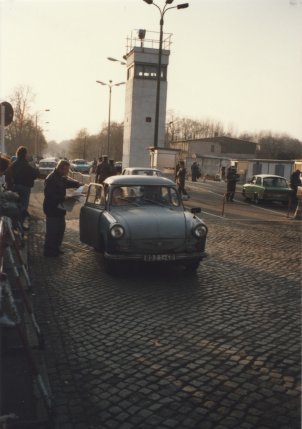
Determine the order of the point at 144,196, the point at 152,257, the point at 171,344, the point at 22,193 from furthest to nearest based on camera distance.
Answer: the point at 22,193
the point at 144,196
the point at 152,257
the point at 171,344

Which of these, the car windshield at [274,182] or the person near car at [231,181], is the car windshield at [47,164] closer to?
the person near car at [231,181]

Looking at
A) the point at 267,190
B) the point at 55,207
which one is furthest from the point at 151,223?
the point at 267,190

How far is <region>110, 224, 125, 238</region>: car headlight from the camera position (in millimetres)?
7516

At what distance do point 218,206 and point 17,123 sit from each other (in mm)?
74849

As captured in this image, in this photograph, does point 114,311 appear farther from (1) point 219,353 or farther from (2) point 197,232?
(2) point 197,232

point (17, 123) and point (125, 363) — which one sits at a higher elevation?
point (17, 123)

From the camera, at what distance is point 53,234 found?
364 inches

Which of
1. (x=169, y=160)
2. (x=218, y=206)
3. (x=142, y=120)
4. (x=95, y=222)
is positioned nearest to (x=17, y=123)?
(x=142, y=120)

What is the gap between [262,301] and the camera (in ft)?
21.8

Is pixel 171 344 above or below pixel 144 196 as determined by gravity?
below

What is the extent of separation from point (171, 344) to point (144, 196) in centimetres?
417

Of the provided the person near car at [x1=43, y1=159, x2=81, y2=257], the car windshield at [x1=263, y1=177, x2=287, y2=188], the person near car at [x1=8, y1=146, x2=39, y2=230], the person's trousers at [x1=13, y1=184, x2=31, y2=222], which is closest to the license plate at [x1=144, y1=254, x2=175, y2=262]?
the person near car at [x1=43, y1=159, x2=81, y2=257]

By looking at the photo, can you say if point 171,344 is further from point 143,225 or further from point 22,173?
point 22,173

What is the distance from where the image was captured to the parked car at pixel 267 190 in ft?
74.5
